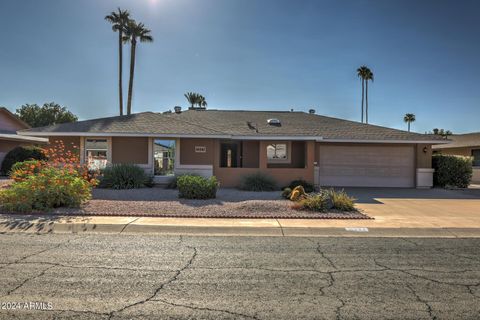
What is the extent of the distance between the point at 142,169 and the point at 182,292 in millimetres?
12078

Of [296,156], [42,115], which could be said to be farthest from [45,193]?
[42,115]

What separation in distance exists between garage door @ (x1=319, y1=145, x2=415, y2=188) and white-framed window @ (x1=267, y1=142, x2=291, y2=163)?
197 centimetres

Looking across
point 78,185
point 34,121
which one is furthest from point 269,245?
point 34,121

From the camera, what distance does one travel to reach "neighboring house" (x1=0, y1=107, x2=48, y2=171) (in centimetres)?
2525

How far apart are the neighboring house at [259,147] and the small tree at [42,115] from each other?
40.1 m

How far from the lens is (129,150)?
1645 cm

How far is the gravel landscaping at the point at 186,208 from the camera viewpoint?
9.38 metres

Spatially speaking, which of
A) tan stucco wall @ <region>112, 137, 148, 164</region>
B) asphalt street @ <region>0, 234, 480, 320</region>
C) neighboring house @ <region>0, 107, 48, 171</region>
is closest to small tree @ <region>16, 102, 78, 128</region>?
neighboring house @ <region>0, 107, 48, 171</region>

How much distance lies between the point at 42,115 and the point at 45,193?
5049cm

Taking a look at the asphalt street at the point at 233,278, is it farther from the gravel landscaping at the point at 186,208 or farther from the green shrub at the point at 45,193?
the green shrub at the point at 45,193

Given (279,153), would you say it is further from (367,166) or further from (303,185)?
(367,166)

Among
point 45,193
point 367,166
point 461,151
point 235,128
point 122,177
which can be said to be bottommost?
point 45,193

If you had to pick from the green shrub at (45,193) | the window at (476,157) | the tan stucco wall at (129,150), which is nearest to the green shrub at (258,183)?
the tan stucco wall at (129,150)

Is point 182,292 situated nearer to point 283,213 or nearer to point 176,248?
point 176,248
